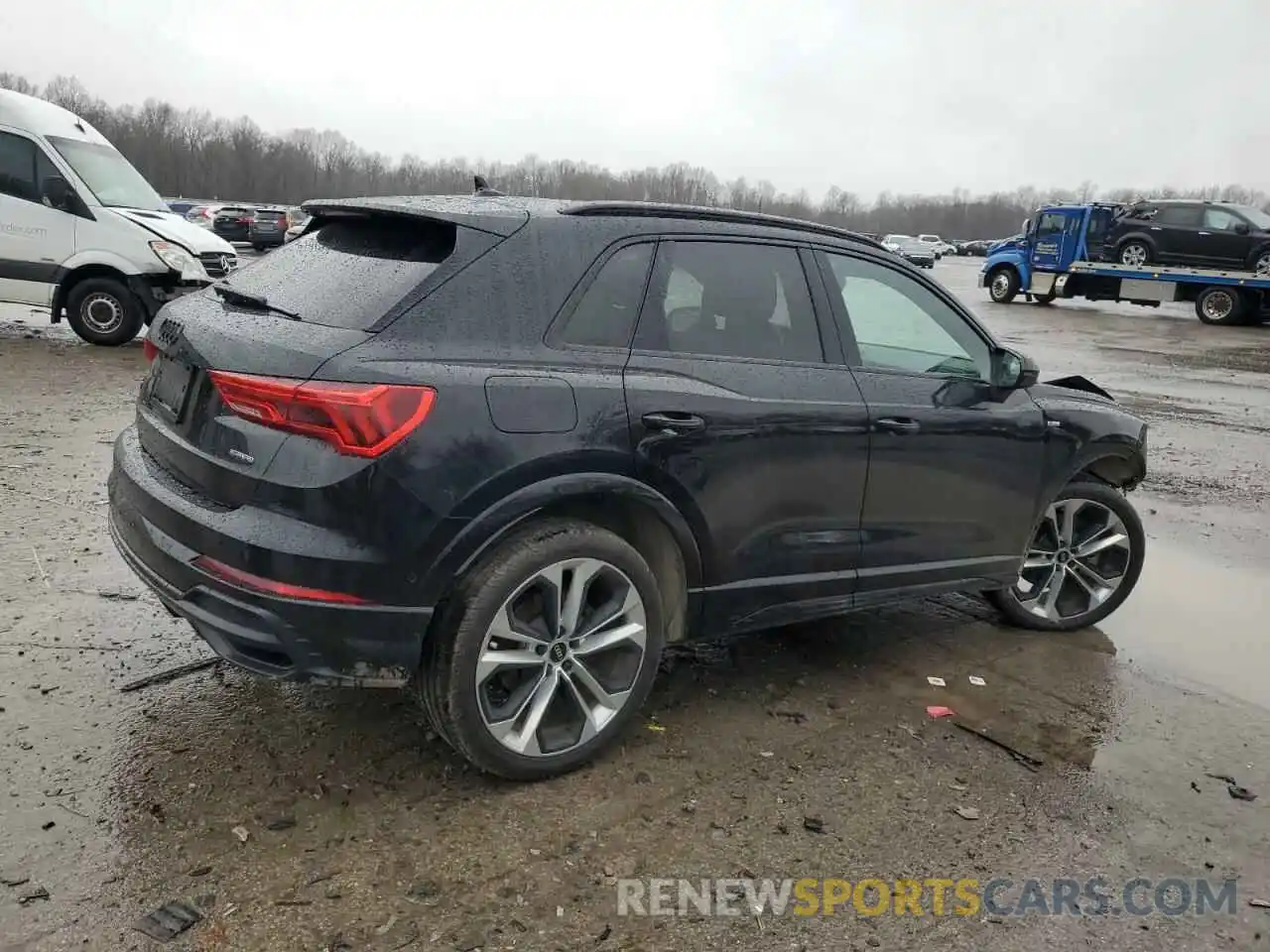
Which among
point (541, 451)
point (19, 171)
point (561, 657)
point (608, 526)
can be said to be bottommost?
point (561, 657)

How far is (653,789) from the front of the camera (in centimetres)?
314

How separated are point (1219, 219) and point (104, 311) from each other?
992 inches

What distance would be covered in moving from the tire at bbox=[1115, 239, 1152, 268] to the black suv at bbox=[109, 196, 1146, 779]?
999 inches

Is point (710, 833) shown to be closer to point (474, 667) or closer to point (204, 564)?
point (474, 667)

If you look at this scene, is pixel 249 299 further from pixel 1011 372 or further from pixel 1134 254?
pixel 1134 254

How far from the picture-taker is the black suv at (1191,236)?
24031 millimetres

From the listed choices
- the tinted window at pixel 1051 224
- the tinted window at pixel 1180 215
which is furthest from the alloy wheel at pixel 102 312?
the tinted window at pixel 1180 215

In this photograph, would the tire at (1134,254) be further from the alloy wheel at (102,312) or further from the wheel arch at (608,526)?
the wheel arch at (608,526)

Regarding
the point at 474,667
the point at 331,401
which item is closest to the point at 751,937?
the point at 474,667

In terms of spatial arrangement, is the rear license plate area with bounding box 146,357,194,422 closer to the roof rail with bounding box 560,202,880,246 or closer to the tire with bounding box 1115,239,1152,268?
the roof rail with bounding box 560,202,880,246

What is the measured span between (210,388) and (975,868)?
2671 mm

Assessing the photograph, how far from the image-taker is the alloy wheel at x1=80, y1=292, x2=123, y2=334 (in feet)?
35.3

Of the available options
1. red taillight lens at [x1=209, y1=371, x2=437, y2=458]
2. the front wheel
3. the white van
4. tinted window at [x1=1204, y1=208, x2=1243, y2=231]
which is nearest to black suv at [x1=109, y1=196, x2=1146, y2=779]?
red taillight lens at [x1=209, y1=371, x2=437, y2=458]
